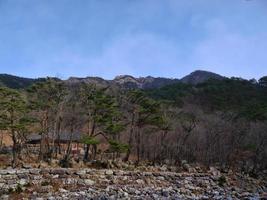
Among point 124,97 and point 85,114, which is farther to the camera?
point 124,97

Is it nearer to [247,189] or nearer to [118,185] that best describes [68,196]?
[118,185]

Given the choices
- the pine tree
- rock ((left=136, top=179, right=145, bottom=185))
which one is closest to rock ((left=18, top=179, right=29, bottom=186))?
rock ((left=136, top=179, right=145, bottom=185))

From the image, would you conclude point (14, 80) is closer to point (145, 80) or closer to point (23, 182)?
point (145, 80)

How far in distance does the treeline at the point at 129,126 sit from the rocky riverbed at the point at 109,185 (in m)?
7.26

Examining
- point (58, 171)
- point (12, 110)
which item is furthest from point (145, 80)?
point (58, 171)

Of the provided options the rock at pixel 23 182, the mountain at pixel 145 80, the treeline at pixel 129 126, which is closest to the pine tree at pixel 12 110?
the treeline at pixel 129 126

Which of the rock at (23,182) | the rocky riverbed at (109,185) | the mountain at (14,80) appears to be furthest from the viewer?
the mountain at (14,80)

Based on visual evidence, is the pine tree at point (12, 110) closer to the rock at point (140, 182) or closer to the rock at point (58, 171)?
the rock at point (58, 171)

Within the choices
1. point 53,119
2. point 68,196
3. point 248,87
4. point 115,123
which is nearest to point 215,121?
point 115,123

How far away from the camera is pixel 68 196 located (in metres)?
21.9

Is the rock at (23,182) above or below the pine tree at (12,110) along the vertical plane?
below

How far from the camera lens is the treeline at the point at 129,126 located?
35.8 meters

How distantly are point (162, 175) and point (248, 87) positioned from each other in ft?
219

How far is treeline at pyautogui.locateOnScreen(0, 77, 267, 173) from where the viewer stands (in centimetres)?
3575
